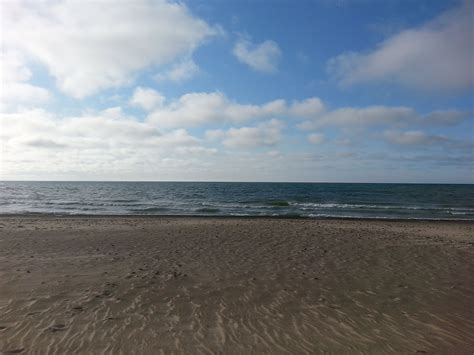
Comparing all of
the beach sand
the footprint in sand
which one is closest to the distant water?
the beach sand

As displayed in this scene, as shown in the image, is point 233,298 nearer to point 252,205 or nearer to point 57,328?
point 57,328

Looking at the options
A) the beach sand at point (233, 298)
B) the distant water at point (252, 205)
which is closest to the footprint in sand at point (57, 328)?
the beach sand at point (233, 298)

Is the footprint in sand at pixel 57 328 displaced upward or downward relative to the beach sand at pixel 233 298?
downward

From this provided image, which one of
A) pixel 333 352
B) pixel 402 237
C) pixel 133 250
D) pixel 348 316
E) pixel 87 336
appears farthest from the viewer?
pixel 402 237

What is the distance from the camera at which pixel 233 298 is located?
7188mm

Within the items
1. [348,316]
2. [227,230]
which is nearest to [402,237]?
[227,230]

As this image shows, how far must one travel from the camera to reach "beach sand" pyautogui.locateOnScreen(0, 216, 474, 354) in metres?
5.28

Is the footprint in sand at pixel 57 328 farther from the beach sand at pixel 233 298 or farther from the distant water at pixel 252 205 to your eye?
the distant water at pixel 252 205

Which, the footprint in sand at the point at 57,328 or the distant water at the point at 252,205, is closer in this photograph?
the footprint in sand at the point at 57,328

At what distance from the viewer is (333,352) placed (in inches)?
197

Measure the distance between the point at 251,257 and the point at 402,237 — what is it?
31.3ft

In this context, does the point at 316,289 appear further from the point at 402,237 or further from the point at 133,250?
the point at 402,237

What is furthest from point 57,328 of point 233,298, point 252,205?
point 252,205

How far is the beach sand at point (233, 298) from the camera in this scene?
528cm
